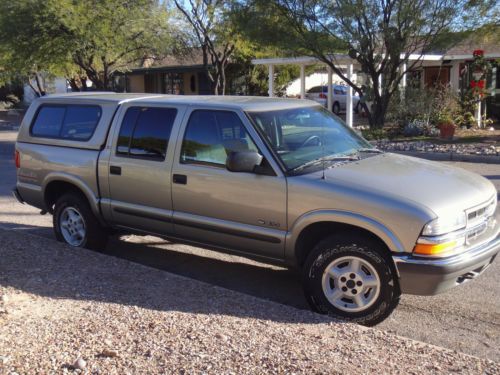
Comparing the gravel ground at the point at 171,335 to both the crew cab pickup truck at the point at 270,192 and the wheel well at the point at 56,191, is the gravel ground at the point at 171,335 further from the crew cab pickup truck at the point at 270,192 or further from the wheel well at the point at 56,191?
the wheel well at the point at 56,191

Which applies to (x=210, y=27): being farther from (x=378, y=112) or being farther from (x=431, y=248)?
(x=431, y=248)

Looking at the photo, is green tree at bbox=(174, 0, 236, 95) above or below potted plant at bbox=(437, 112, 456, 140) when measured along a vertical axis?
above

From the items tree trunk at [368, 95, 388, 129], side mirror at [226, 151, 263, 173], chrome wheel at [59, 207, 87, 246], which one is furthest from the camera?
tree trunk at [368, 95, 388, 129]

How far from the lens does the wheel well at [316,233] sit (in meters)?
4.74

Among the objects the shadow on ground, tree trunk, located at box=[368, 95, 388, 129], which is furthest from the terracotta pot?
the shadow on ground

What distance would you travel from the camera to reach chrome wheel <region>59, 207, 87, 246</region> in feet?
22.3

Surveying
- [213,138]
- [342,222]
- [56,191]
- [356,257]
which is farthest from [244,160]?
[56,191]

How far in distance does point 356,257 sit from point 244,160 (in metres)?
1.24

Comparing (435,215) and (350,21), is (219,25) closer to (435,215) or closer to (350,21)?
(350,21)

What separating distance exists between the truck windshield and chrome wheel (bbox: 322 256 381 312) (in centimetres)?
95

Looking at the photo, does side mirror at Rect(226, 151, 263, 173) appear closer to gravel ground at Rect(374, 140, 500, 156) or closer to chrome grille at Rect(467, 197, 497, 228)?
chrome grille at Rect(467, 197, 497, 228)

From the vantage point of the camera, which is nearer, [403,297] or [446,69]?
[403,297]

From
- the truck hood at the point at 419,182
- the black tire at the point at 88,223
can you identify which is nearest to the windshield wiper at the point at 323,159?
the truck hood at the point at 419,182

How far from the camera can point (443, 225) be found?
14.3 ft
